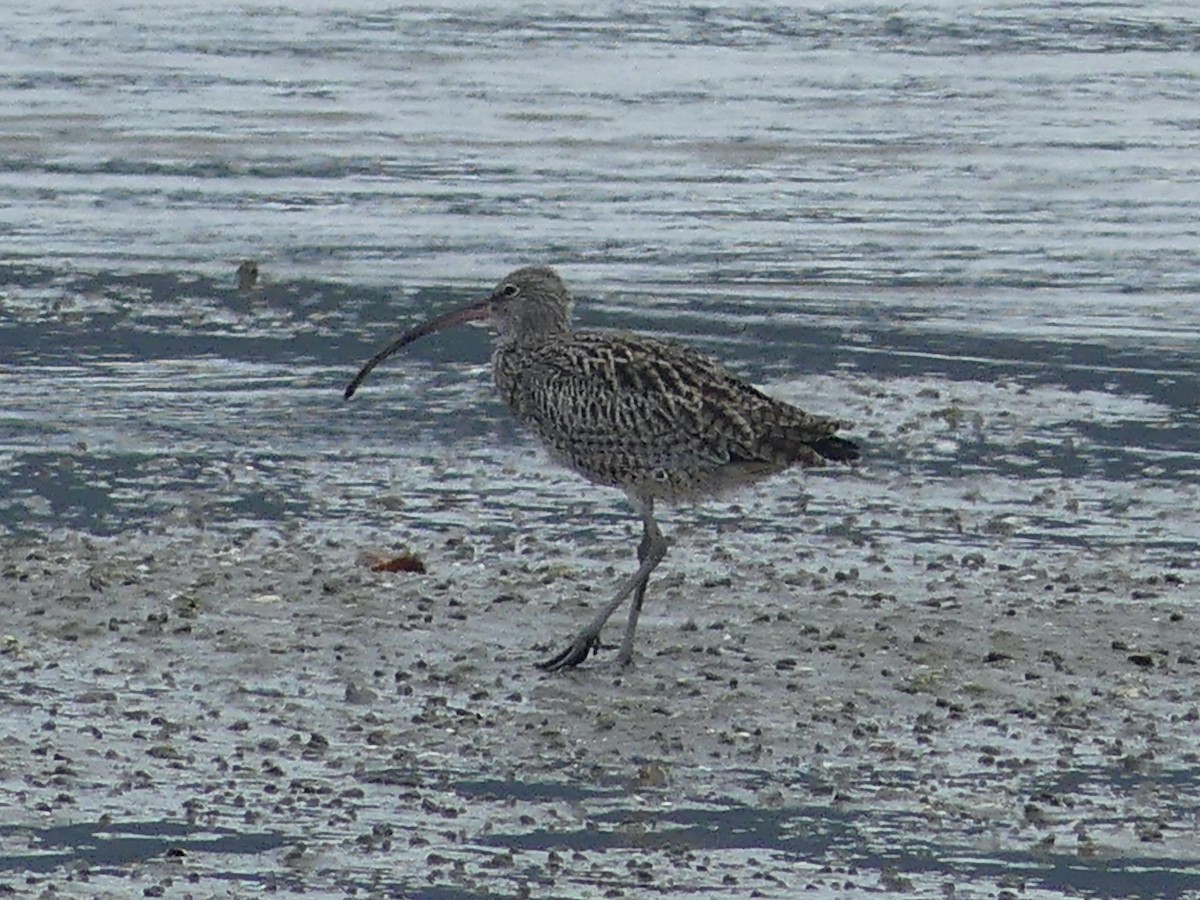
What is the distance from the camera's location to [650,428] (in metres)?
8.98

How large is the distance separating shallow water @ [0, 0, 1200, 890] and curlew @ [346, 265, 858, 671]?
104 cm

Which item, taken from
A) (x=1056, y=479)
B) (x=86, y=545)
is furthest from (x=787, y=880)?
(x=1056, y=479)

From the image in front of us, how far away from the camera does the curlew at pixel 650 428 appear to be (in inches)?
353

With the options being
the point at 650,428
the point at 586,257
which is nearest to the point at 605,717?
the point at 650,428

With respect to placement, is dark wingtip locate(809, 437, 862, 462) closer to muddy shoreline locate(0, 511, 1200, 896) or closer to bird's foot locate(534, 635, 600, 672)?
muddy shoreline locate(0, 511, 1200, 896)

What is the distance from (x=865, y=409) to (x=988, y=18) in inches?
687

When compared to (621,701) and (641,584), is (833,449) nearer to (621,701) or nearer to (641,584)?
(641,584)

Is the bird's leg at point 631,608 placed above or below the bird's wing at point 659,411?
below

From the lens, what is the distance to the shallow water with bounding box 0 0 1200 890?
10938 mm

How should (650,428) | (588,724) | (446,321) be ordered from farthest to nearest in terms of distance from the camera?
(446,321) → (650,428) → (588,724)

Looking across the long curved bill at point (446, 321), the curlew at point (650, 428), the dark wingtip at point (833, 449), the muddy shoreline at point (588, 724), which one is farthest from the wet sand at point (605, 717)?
the long curved bill at point (446, 321)

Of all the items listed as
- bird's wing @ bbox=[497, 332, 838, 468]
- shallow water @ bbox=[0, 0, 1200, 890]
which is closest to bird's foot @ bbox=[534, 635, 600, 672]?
bird's wing @ bbox=[497, 332, 838, 468]

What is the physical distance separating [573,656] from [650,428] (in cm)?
79

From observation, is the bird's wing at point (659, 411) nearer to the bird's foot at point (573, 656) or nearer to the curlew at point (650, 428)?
the curlew at point (650, 428)
